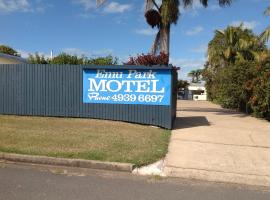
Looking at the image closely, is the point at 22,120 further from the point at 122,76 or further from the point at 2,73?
the point at 122,76

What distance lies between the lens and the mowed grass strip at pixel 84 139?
878 cm

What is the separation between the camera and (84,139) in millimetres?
10461

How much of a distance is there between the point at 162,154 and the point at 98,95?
5363 millimetres

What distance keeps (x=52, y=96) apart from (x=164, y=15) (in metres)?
8.31

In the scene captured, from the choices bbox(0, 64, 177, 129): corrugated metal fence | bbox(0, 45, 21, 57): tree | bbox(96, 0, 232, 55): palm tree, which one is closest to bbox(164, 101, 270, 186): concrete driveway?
bbox(0, 64, 177, 129): corrugated metal fence

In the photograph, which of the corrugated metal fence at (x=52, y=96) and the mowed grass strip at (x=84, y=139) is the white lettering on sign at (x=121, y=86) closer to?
the corrugated metal fence at (x=52, y=96)

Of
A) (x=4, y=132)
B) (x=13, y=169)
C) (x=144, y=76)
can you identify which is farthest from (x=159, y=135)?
(x=13, y=169)

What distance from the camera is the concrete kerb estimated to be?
A: 26.4 ft

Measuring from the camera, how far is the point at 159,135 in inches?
470

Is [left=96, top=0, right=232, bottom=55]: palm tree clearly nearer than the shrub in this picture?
No

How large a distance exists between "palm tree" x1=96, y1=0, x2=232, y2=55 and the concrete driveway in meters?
7.52

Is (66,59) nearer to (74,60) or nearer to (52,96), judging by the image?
(74,60)

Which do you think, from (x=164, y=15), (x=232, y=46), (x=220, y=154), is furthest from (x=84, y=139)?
(x=232, y=46)

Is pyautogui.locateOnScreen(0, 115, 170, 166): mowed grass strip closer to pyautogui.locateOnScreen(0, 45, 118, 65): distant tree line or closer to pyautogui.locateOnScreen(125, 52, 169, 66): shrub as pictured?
pyautogui.locateOnScreen(125, 52, 169, 66): shrub
